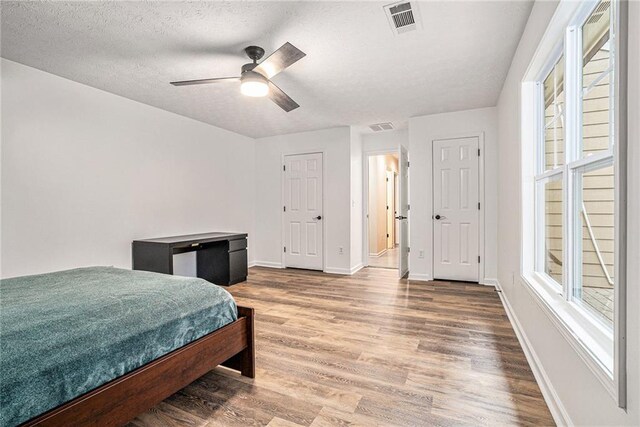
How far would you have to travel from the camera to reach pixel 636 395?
0.85 m

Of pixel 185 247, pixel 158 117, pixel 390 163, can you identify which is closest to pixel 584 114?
pixel 185 247

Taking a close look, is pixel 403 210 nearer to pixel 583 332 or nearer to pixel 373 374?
pixel 373 374

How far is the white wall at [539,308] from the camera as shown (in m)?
0.87

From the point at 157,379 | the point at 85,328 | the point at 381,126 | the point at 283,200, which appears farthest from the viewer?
the point at 283,200

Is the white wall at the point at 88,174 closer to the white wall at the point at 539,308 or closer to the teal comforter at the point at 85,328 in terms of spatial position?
the teal comforter at the point at 85,328

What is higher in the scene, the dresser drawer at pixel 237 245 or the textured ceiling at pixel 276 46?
the textured ceiling at pixel 276 46

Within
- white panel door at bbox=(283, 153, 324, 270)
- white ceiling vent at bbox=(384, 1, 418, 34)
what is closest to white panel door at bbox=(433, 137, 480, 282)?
white panel door at bbox=(283, 153, 324, 270)

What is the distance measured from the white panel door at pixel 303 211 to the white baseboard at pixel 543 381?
322 centimetres

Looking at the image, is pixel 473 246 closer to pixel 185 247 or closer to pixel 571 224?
pixel 571 224

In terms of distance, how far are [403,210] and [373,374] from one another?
3.19m

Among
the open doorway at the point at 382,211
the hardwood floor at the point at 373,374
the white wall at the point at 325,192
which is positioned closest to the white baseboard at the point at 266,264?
the white wall at the point at 325,192

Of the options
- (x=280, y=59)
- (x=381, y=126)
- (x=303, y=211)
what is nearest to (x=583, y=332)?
(x=280, y=59)

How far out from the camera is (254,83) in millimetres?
2449

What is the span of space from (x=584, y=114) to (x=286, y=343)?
94.7 inches
